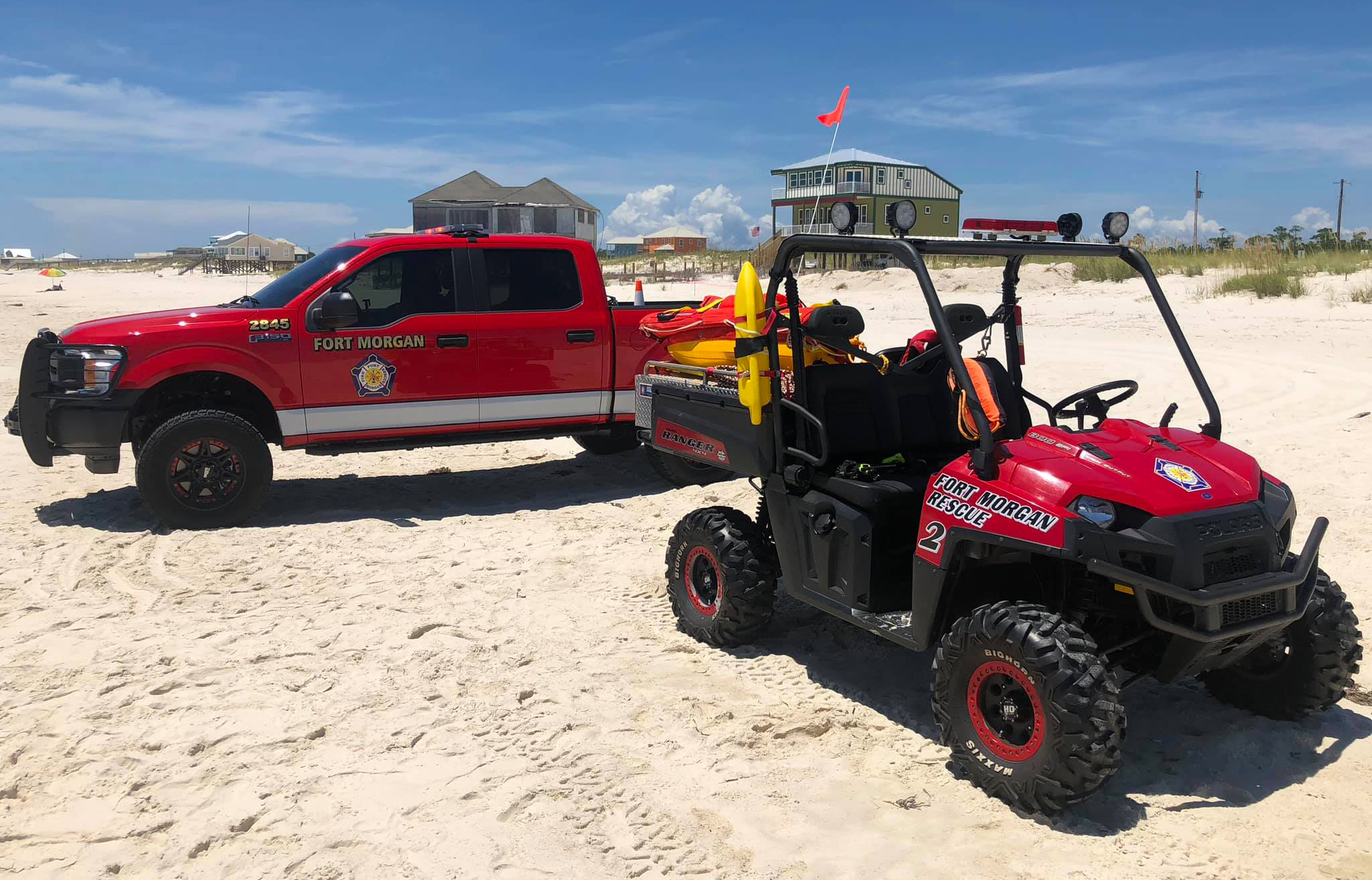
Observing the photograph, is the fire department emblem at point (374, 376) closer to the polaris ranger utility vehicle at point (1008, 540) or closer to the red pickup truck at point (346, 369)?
the red pickup truck at point (346, 369)

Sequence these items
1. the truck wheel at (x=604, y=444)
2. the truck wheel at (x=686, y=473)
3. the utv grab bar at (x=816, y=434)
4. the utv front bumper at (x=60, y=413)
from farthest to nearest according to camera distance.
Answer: the truck wheel at (x=604, y=444), the truck wheel at (x=686, y=473), the utv front bumper at (x=60, y=413), the utv grab bar at (x=816, y=434)

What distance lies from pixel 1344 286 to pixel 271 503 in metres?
17.7

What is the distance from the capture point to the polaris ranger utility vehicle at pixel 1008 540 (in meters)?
3.58

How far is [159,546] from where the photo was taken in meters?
7.04

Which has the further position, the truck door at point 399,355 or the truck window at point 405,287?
the truck window at point 405,287

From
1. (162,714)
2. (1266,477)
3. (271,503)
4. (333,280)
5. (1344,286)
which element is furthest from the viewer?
(1344,286)

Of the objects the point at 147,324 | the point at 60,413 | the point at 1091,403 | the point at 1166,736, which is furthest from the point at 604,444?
the point at 1166,736

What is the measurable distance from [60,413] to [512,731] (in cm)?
464

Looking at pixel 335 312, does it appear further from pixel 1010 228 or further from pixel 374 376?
pixel 1010 228

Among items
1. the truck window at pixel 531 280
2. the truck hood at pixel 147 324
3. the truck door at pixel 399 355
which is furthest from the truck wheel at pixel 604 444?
the truck hood at pixel 147 324

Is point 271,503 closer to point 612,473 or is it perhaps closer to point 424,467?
point 424,467

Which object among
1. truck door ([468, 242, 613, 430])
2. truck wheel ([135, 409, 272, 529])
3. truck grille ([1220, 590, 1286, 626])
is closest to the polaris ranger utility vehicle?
truck grille ([1220, 590, 1286, 626])

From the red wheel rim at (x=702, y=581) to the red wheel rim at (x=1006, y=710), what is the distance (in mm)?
1649

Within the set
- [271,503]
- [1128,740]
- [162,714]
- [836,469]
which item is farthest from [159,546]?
[1128,740]
